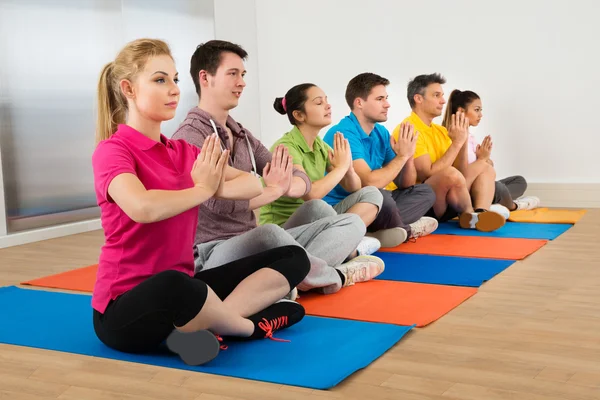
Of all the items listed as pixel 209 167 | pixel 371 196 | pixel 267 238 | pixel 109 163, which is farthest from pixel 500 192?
pixel 109 163

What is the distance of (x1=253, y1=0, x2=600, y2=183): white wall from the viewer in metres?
5.48

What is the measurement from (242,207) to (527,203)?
2968mm

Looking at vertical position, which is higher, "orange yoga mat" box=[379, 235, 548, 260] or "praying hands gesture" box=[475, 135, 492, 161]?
"praying hands gesture" box=[475, 135, 492, 161]

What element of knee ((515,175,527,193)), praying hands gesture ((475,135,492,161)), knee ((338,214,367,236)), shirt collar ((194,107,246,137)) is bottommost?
knee ((515,175,527,193))

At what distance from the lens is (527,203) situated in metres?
5.11

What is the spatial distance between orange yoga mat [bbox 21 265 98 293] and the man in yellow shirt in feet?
6.14

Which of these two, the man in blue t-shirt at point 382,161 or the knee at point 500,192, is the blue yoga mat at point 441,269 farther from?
the knee at point 500,192

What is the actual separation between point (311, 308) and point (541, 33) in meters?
3.69

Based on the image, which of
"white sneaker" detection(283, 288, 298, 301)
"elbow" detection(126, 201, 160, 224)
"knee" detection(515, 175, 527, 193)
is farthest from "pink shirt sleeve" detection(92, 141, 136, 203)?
"knee" detection(515, 175, 527, 193)

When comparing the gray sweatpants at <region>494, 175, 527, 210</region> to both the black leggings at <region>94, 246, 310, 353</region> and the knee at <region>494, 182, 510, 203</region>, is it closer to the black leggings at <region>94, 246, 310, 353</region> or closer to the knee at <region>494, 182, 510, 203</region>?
→ the knee at <region>494, 182, 510, 203</region>

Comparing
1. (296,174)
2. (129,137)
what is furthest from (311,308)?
(129,137)

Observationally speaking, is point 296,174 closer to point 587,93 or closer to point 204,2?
point 587,93

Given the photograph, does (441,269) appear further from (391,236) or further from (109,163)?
(109,163)

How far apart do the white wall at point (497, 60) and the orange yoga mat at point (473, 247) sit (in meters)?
1.87
